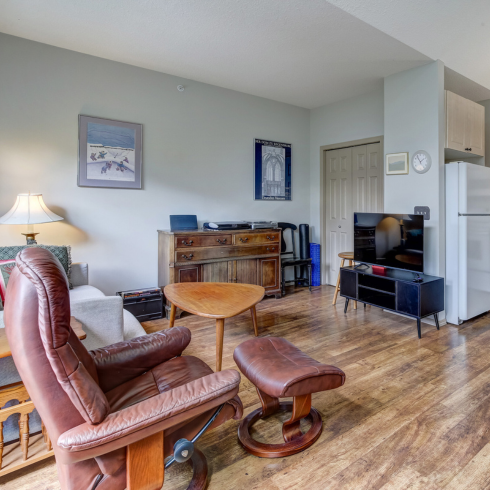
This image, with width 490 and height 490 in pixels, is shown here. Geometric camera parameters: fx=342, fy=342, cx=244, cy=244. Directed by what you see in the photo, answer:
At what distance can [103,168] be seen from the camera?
3676 mm

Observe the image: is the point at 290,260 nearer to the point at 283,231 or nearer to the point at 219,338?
the point at 283,231

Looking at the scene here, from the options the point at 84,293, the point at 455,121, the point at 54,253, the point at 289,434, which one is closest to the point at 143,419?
the point at 289,434

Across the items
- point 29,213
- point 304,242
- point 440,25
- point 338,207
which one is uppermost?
point 440,25

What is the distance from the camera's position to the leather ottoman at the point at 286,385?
163cm

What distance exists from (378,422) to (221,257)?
2508 millimetres

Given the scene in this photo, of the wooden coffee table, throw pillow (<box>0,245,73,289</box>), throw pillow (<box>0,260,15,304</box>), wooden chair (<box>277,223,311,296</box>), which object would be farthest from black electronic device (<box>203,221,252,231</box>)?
throw pillow (<box>0,260,15,304</box>)

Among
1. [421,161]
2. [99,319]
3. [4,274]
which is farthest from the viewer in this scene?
[421,161]

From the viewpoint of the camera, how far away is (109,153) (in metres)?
3.71

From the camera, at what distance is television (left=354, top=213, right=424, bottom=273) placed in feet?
11.0

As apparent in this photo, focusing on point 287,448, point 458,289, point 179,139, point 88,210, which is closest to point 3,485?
point 287,448

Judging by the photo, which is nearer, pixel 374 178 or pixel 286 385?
pixel 286 385

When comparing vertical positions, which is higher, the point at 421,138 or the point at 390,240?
the point at 421,138

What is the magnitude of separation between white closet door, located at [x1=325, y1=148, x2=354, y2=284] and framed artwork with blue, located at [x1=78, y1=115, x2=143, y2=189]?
9.24 ft

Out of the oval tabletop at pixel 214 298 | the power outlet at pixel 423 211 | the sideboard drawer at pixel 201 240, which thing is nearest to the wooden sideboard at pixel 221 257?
the sideboard drawer at pixel 201 240
